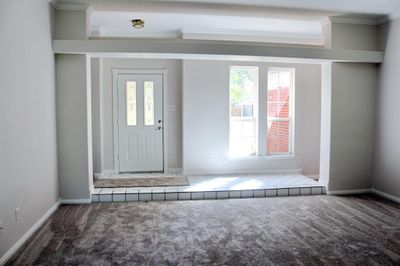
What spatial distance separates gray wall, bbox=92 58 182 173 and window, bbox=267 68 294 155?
5.53 ft

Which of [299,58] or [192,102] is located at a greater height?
[299,58]

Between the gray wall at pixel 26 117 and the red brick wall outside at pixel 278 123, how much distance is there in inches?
147

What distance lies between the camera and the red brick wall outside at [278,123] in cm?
603

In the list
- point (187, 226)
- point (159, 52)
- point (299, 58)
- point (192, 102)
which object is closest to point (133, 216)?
point (187, 226)

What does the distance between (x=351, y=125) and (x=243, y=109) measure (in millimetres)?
1837

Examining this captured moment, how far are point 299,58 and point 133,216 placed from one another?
2970 mm

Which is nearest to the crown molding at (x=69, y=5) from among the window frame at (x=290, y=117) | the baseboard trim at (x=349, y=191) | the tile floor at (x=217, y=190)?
the tile floor at (x=217, y=190)

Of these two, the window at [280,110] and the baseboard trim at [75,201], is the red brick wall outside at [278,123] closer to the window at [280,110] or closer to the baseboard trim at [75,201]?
the window at [280,110]

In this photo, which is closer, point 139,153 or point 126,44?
point 126,44

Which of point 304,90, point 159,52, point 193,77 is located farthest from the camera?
point 304,90

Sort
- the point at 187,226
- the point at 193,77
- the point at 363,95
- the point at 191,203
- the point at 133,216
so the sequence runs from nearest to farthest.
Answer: the point at 187,226 → the point at 133,216 → the point at 191,203 → the point at 363,95 → the point at 193,77

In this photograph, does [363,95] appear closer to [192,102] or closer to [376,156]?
[376,156]

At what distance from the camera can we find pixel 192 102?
221 inches

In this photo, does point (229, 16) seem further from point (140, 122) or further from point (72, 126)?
point (72, 126)
